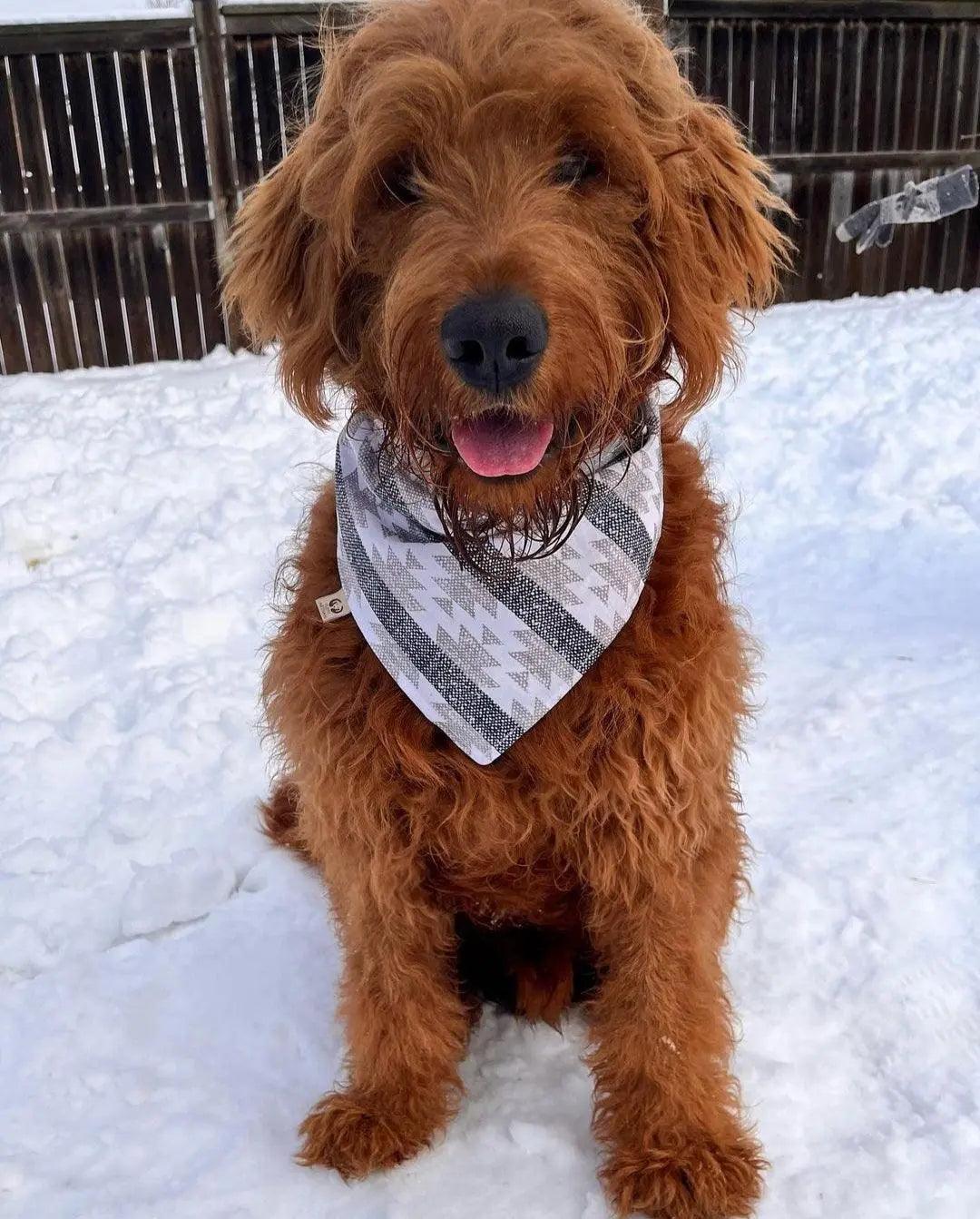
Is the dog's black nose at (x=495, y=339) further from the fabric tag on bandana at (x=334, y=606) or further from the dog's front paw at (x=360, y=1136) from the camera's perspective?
the dog's front paw at (x=360, y=1136)

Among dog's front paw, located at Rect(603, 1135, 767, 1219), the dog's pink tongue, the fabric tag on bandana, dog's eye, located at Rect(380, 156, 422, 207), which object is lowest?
dog's front paw, located at Rect(603, 1135, 767, 1219)

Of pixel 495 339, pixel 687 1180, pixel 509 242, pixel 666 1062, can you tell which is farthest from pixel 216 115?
pixel 687 1180

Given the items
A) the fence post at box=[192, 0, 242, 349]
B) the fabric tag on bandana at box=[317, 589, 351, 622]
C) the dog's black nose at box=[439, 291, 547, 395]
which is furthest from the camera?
the fence post at box=[192, 0, 242, 349]

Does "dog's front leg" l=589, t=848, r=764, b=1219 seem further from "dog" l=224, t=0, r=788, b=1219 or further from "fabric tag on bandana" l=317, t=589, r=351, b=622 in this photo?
"fabric tag on bandana" l=317, t=589, r=351, b=622

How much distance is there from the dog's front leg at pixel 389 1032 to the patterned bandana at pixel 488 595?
42 centimetres

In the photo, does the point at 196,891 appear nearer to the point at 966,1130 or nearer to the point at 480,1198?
the point at 480,1198

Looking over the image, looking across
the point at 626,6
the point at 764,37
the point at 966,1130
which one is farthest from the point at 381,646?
the point at 764,37

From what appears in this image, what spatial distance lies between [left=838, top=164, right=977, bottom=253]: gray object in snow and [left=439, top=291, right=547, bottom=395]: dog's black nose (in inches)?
181

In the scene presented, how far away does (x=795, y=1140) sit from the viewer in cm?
213

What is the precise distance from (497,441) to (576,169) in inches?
19.0

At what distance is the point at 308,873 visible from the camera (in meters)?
2.97

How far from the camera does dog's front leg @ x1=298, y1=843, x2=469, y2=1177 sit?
2146mm

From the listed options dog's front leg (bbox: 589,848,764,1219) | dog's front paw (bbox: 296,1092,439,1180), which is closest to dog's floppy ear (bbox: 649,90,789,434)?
dog's front leg (bbox: 589,848,764,1219)

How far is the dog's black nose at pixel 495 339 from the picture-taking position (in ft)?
5.00
